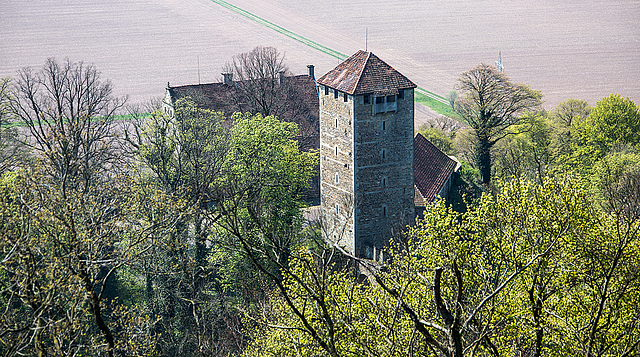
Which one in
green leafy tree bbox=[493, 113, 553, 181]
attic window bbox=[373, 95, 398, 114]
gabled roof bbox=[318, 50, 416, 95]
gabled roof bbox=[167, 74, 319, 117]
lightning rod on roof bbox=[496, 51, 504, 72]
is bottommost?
green leafy tree bbox=[493, 113, 553, 181]

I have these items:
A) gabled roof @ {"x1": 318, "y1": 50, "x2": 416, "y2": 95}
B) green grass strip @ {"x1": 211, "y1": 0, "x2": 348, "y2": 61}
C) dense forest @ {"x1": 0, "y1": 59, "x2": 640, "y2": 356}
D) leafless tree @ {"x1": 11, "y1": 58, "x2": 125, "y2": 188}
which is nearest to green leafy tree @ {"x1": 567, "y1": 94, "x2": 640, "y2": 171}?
dense forest @ {"x1": 0, "y1": 59, "x2": 640, "y2": 356}

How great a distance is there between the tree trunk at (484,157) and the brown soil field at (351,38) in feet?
104

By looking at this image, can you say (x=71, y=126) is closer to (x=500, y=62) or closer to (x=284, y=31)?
(x=500, y=62)

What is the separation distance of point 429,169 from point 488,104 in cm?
965

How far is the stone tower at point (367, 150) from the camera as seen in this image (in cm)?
3869

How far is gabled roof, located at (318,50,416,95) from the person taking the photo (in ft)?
126

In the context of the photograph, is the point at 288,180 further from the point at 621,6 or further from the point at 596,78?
the point at 621,6

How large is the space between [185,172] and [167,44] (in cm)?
6903

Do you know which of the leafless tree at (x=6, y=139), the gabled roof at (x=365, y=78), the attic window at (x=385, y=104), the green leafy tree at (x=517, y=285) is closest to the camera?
the green leafy tree at (x=517, y=285)

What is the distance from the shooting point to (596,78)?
89.1m

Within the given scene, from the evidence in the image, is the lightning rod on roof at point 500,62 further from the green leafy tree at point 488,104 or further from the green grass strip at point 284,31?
the green leafy tree at point 488,104

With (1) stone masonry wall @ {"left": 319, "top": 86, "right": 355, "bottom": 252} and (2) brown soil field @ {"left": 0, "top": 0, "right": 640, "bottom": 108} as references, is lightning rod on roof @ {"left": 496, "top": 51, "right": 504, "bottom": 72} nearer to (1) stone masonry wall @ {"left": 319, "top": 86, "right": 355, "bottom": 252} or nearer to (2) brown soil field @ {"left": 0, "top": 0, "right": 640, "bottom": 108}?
(2) brown soil field @ {"left": 0, "top": 0, "right": 640, "bottom": 108}

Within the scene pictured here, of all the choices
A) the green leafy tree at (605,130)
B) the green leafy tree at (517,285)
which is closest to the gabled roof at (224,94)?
the green leafy tree at (605,130)

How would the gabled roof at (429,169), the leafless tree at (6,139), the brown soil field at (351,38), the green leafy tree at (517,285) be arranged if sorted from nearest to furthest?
the green leafy tree at (517,285) < the leafless tree at (6,139) < the gabled roof at (429,169) < the brown soil field at (351,38)
